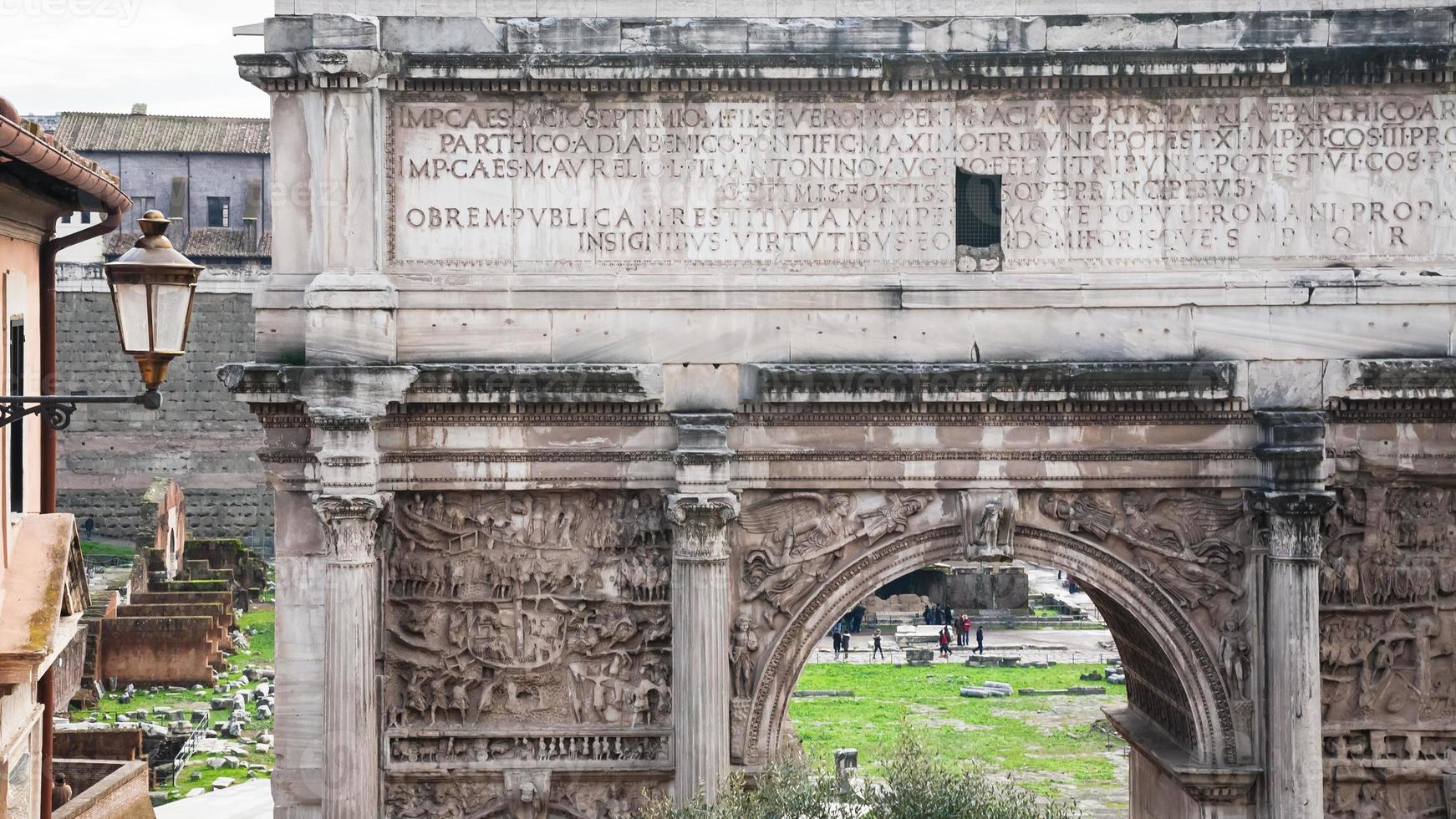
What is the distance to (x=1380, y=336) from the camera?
1412 cm

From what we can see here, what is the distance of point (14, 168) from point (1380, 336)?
11049mm

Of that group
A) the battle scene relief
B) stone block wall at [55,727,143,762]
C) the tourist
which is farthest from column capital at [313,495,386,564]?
stone block wall at [55,727,143,762]

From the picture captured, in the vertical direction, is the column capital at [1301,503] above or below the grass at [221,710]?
above

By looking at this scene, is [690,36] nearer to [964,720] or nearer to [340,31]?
[340,31]

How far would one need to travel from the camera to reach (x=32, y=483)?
47.4 ft

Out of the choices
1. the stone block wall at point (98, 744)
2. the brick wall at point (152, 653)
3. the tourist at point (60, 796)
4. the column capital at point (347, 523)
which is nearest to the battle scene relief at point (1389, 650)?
the column capital at point (347, 523)

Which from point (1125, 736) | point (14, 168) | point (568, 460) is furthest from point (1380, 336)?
point (14, 168)

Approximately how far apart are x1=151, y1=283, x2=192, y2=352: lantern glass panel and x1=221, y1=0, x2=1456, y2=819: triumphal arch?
550cm

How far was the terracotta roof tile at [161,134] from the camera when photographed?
63.5 m

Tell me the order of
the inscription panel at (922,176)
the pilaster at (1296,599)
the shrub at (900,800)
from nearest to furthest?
the shrub at (900,800) → the pilaster at (1296,599) → the inscription panel at (922,176)

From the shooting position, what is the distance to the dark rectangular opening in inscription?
14.3 m

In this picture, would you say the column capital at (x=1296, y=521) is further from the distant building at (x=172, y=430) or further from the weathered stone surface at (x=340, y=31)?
the distant building at (x=172, y=430)

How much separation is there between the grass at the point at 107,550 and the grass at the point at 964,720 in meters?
21.1

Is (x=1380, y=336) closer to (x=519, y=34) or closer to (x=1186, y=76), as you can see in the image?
(x=1186, y=76)
